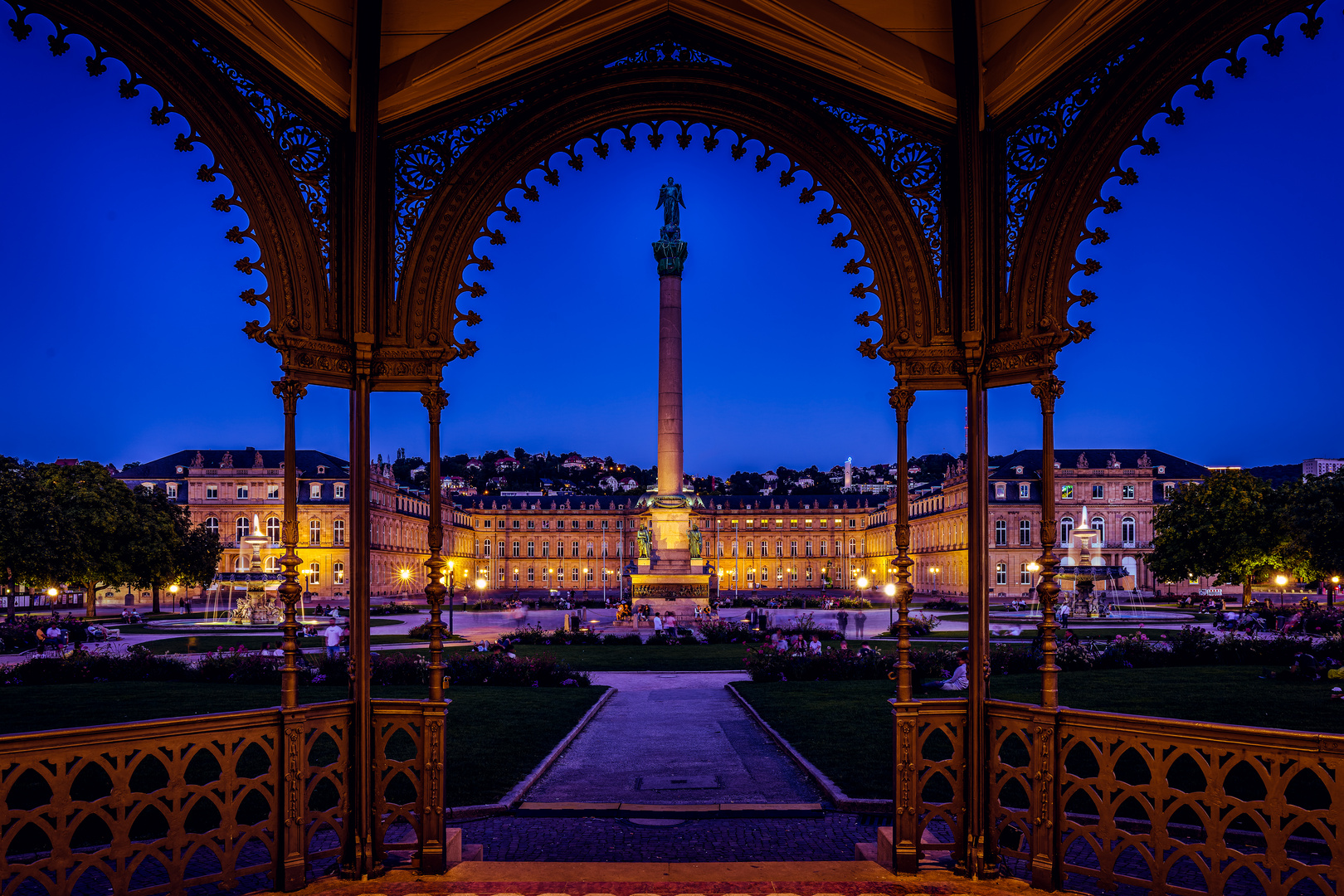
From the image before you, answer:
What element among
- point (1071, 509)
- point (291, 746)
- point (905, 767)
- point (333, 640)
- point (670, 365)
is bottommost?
point (333, 640)

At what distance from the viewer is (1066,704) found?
14852 mm

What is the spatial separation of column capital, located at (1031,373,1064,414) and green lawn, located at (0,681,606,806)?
21.2ft

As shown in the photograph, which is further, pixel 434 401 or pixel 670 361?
pixel 670 361

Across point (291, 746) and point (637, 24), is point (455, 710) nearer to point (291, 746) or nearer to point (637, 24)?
point (291, 746)

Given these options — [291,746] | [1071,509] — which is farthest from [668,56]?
[1071,509]

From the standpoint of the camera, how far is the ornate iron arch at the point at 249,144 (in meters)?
5.57

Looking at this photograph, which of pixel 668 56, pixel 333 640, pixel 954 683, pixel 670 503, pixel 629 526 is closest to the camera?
pixel 668 56

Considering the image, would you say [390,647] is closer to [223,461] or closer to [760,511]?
[223,461]

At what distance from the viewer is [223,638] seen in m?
30.6

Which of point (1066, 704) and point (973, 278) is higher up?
point (973, 278)

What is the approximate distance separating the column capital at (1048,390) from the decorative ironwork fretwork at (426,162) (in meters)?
4.34

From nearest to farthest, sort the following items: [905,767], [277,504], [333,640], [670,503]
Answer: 1. [905,767]
2. [333,640]
3. [670,503]
4. [277,504]

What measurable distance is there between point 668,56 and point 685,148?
2.22 feet

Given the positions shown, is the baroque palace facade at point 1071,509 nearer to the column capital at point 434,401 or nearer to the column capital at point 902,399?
the column capital at point 902,399
